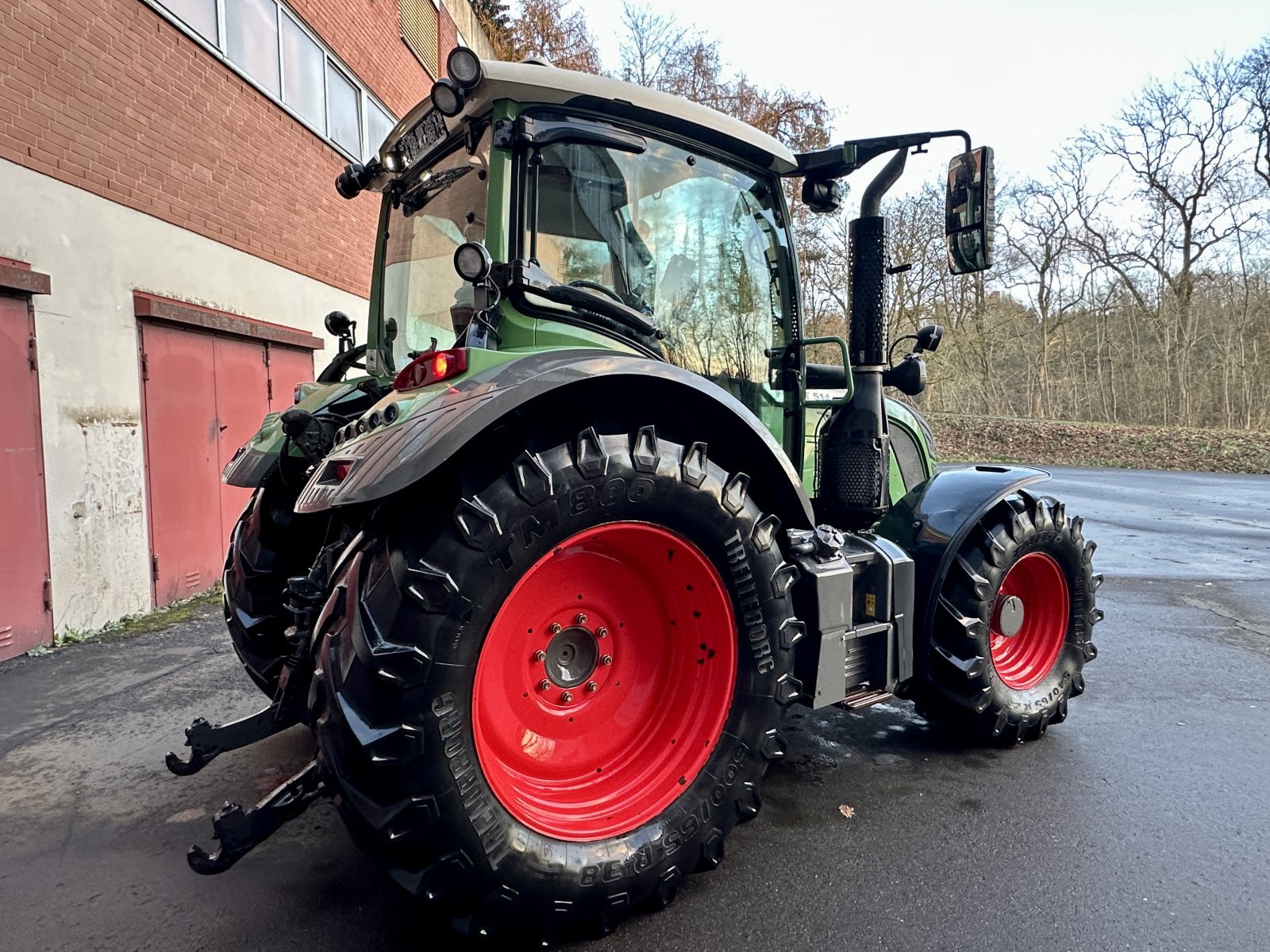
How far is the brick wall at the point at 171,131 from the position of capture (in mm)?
4785

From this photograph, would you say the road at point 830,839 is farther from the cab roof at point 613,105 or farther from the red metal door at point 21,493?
the cab roof at point 613,105

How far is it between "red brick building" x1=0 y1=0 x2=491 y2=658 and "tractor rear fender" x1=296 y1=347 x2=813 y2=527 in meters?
3.98

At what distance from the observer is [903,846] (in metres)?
2.59

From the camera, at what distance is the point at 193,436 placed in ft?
20.3

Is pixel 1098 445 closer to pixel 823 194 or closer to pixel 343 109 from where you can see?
pixel 343 109

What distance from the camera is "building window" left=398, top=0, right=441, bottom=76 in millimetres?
11023

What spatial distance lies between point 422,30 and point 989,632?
1219 centimetres

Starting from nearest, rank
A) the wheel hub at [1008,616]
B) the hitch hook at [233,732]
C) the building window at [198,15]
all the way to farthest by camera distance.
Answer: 1. the hitch hook at [233,732]
2. the wheel hub at [1008,616]
3. the building window at [198,15]

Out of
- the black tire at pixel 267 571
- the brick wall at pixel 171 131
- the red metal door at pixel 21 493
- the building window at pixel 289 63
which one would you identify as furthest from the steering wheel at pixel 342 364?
the building window at pixel 289 63

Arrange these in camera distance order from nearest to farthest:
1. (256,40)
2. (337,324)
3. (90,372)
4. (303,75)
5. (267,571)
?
(267,571), (337,324), (90,372), (256,40), (303,75)

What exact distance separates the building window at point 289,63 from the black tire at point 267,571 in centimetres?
482

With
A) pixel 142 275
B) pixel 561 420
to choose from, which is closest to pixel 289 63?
pixel 142 275

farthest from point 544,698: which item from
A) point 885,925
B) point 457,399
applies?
point 885,925

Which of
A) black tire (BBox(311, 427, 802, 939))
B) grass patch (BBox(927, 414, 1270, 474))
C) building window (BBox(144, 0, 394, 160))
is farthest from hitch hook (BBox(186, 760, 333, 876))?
grass patch (BBox(927, 414, 1270, 474))
